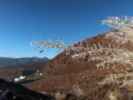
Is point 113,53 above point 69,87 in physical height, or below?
above

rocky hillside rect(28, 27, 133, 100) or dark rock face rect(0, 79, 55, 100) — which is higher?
rocky hillside rect(28, 27, 133, 100)

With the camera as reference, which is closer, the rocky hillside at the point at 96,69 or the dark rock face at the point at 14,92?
the dark rock face at the point at 14,92

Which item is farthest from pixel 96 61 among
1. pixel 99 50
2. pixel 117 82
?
pixel 117 82

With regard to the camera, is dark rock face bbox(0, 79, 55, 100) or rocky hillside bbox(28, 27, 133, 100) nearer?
dark rock face bbox(0, 79, 55, 100)

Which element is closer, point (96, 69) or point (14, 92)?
point (14, 92)

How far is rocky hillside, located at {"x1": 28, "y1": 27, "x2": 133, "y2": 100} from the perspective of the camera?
75.6 feet

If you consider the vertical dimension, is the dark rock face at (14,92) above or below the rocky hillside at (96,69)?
below

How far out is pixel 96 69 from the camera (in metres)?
27.0

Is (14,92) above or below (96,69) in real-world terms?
below

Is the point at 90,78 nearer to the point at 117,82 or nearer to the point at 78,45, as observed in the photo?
Result: the point at 117,82

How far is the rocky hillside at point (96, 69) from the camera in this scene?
75.6 ft

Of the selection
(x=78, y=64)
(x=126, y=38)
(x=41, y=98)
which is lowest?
(x=41, y=98)

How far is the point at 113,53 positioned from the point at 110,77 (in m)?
2.88

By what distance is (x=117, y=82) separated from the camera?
23.1 m
